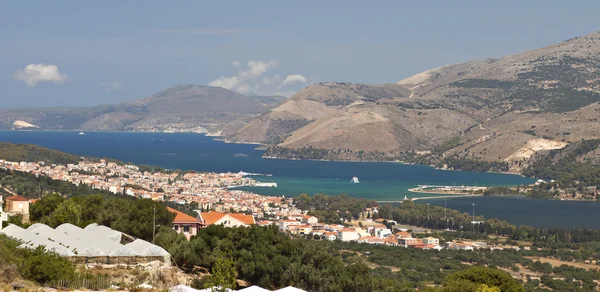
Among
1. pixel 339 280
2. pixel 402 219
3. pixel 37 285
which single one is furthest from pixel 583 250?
pixel 37 285

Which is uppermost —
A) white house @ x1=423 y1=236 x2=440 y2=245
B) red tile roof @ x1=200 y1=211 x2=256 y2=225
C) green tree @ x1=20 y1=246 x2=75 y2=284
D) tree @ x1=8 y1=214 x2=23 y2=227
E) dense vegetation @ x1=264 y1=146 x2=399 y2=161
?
dense vegetation @ x1=264 y1=146 x2=399 y2=161

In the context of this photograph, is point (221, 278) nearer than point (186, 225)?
Yes

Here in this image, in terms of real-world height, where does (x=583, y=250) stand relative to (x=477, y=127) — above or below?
below

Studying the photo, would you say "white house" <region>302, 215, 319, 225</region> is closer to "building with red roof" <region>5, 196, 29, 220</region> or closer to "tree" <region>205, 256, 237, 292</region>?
"building with red roof" <region>5, 196, 29, 220</region>

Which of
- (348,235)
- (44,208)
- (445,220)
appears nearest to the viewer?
(44,208)

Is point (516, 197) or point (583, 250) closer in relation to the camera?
point (583, 250)

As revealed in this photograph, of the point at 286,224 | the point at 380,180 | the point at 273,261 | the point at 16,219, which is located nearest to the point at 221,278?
the point at 273,261

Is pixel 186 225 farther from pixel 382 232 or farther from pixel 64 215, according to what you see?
pixel 382 232

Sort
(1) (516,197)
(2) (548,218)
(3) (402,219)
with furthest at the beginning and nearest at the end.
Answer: (1) (516,197), (2) (548,218), (3) (402,219)

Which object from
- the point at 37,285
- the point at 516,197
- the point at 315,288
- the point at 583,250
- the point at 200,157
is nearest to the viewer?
the point at 37,285

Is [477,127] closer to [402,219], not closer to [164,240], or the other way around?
[402,219]

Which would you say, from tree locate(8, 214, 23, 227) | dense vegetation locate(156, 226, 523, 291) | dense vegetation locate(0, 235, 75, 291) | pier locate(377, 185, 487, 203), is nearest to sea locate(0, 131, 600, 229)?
pier locate(377, 185, 487, 203)
